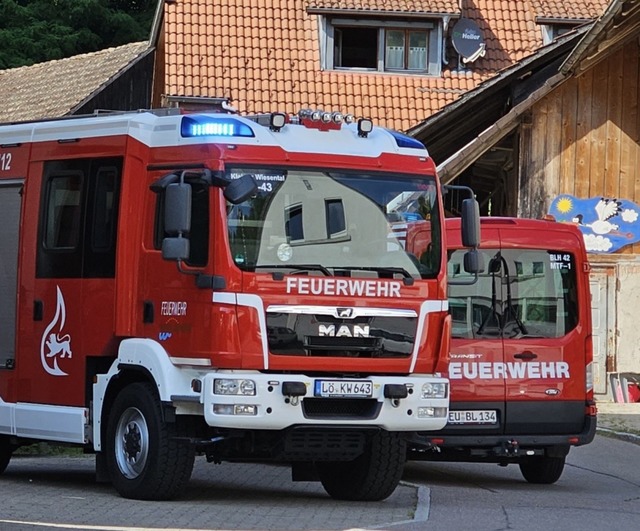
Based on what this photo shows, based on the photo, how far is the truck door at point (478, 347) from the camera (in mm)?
14594

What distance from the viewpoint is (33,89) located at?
40.0m

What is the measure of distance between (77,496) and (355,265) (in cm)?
280

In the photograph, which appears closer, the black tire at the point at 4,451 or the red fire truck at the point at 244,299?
the red fire truck at the point at 244,299

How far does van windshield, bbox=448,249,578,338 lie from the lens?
14.8 metres

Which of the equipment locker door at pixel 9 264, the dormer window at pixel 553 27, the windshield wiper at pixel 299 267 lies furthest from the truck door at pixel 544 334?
the dormer window at pixel 553 27

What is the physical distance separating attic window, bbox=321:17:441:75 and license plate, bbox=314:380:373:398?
20188 millimetres

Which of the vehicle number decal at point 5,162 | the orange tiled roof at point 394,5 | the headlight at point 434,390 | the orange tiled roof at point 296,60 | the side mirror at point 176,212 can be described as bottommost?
the headlight at point 434,390

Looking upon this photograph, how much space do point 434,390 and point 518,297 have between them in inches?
96.2

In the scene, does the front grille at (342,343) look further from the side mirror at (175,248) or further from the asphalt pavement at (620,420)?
the asphalt pavement at (620,420)

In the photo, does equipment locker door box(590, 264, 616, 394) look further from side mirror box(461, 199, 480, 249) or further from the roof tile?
side mirror box(461, 199, 480, 249)

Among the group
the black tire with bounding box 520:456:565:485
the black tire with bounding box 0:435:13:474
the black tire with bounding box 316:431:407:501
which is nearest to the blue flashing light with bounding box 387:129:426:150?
the black tire with bounding box 316:431:407:501

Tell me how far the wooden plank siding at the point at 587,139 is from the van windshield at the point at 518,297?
11897mm

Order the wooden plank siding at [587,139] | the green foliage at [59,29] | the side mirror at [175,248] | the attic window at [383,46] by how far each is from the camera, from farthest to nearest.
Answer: the green foliage at [59,29], the attic window at [383,46], the wooden plank siding at [587,139], the side mirror at [175,248]

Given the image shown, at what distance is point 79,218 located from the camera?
13406 mm
